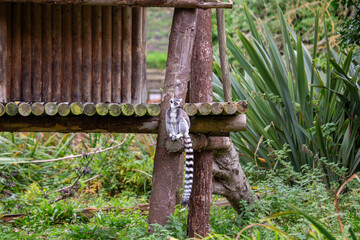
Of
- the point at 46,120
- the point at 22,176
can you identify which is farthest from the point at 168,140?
the point at 22,176

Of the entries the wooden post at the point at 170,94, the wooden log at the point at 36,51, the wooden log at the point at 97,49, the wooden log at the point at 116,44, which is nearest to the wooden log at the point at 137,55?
the wooden log at the point at 116,44

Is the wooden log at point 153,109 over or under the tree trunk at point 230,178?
over

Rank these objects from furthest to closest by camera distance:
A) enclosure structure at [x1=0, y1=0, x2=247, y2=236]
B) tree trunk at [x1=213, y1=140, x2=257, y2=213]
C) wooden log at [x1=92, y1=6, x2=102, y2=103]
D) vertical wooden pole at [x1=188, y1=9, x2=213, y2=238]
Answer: tree trunk at [x1=213, y1=140, x2=257, y2=213] → wooden log at [x1=92, y1=6, x2=102, y2=103] → vertical wooden pole at [x1=188, y1=9, x2=213, y2=238] → enclosure structure at [x1=0, y1=0, x2=247, y2=236]

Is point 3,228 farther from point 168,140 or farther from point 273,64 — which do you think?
point 273,64

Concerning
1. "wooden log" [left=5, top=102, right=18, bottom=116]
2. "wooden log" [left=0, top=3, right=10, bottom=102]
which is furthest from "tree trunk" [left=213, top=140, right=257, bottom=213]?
"wooden log" [left=0, top=3, right=10, bottom=102]

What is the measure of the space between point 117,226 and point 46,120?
5.07ft

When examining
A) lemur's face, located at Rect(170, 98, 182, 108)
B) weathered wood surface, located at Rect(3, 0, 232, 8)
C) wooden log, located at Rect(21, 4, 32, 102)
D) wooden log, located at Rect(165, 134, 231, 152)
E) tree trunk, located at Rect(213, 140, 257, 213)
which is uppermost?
weathered wood surface, located at Rect(3, 0, 232, 8)

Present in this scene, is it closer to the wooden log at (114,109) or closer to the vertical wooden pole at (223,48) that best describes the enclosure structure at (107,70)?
the wooden log at (114,109)

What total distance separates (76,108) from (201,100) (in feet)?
3.84

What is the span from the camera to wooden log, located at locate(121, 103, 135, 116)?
3594mm

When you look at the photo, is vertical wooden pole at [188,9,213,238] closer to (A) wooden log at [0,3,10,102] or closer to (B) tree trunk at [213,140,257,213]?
(B) tree trunk at [213,140,257,213]

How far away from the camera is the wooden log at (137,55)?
4332mm

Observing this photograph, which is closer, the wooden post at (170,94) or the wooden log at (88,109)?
the wooden log at (88,109)

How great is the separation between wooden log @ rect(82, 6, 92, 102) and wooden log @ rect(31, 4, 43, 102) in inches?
15.8
